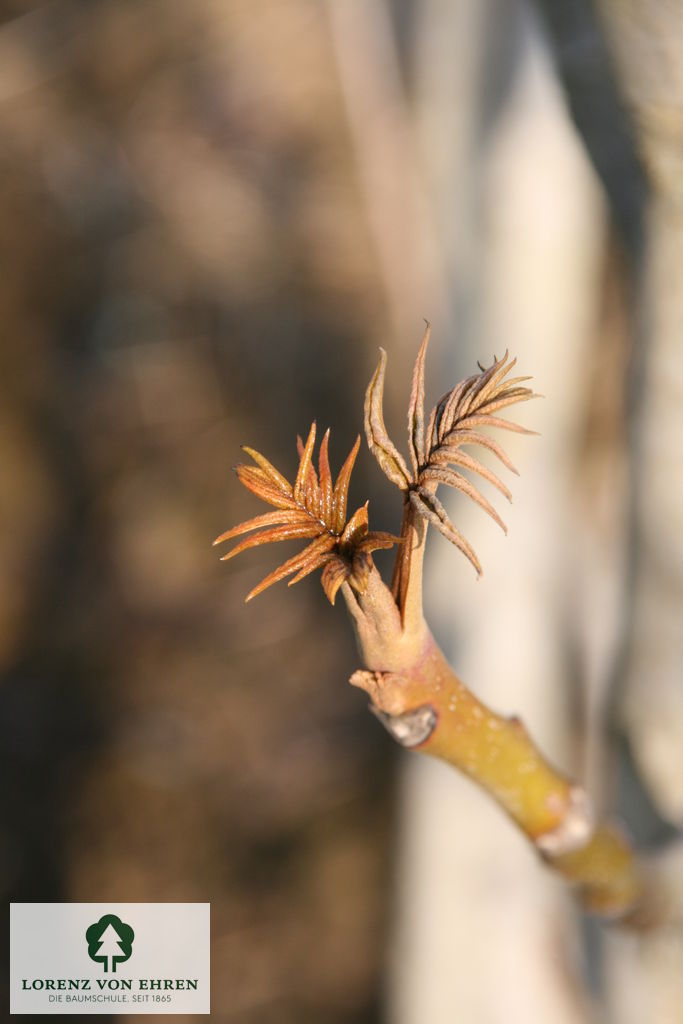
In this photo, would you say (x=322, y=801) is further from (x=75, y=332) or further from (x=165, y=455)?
(x=75, y=332)

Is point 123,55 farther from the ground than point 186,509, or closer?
farther from the ground

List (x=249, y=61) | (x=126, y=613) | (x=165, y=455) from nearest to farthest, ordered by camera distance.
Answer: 1. (x=126, y=613)
2. (x=165, y=455)
3. (x=249, y=61)

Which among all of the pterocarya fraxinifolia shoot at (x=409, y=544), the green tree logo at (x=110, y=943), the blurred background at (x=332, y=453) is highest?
the blurred background at (x=332, y=453)

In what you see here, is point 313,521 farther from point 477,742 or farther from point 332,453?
point 332,453

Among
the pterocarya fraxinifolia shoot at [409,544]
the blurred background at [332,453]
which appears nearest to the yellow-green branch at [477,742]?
the pterocarya fraxinifolia shoot at [409,544]

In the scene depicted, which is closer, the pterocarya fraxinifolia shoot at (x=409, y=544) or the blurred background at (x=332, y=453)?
the pterocarya fraxinifolia shoot at (x=409, y=544)

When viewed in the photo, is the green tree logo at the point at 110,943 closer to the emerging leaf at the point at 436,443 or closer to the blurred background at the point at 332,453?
the blurred background at the point at 332,453

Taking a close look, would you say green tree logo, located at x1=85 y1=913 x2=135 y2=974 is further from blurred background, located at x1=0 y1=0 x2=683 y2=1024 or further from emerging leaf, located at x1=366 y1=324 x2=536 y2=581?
emerging leaf, located at x1=366 y1=324 x2=536 y2=581

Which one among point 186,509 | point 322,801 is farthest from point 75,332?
point 322,801
